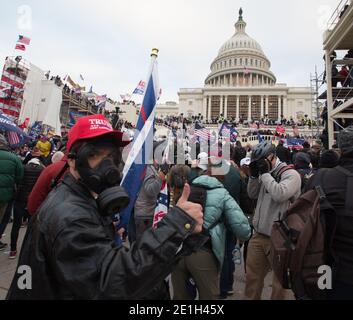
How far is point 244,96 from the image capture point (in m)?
67.8

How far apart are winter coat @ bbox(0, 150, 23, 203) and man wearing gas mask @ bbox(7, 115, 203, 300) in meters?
3.59

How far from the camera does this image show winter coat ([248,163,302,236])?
2896mm

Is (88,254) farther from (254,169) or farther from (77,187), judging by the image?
(254,169)

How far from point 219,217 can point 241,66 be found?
78.6m

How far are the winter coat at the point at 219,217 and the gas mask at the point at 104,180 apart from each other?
145 centimetres

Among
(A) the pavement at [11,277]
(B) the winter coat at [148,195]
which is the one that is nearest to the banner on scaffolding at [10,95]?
(A) the pavement at [11,277]

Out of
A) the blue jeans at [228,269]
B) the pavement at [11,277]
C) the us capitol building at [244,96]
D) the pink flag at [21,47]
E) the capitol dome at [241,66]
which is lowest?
the pavement at [11,277]

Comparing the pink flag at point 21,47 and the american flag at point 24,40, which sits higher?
the american flag at point 24,40

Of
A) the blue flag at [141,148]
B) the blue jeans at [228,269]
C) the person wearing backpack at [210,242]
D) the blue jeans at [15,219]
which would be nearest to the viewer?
the blue flag at [141,148]

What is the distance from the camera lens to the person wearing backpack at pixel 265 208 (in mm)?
2969

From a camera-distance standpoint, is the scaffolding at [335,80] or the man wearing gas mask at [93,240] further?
the scaffolding at [335,80]

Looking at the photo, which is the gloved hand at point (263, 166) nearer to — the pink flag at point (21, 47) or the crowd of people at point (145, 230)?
the crowd of people at point (145, 230)

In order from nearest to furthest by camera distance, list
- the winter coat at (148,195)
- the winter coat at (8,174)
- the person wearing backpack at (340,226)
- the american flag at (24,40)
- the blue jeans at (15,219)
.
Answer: the person wearing backpack at (340,226), the winter coat at (148,195), the winter coat at (8,174), the blue jeans at (15,219), the american flag at (24,40)
